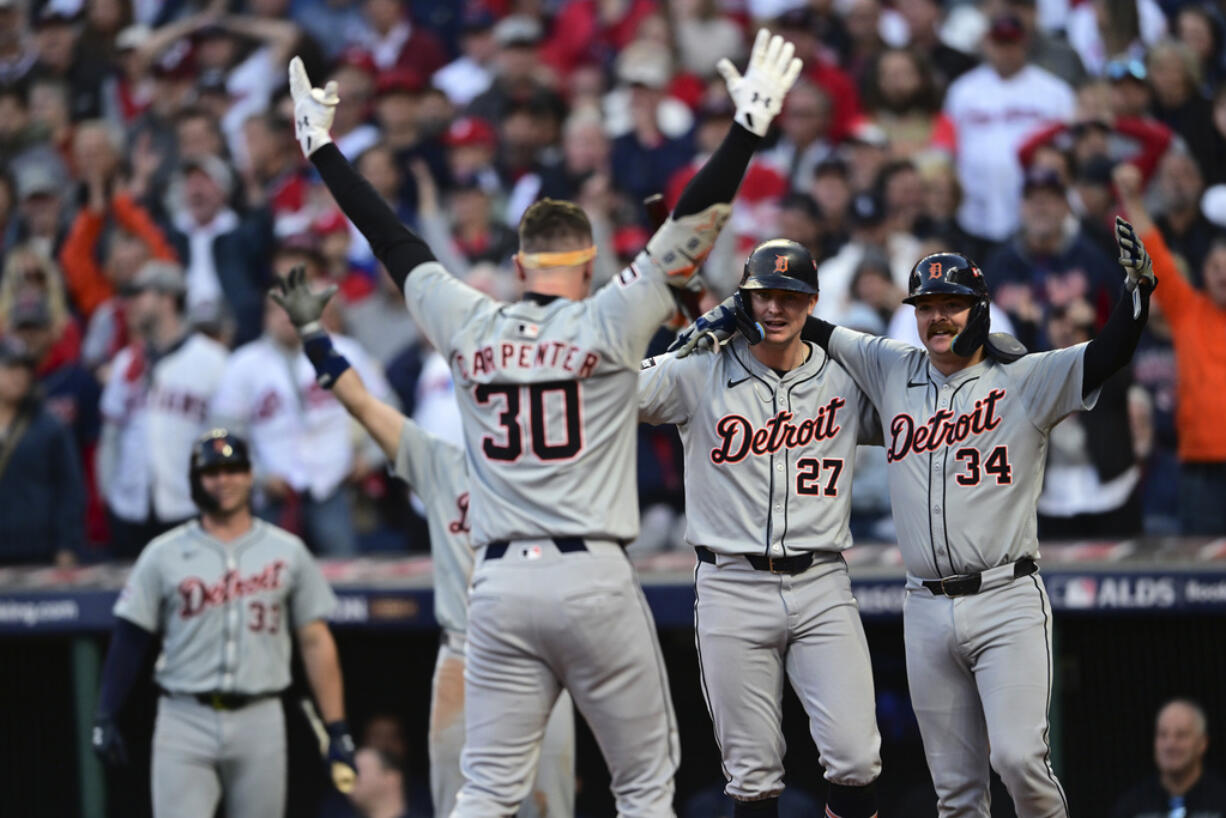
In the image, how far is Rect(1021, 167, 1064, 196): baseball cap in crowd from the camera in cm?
825

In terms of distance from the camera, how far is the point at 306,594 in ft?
23.4

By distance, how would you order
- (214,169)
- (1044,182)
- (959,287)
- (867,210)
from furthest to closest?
1. (214,169)
2. (867,210)
3. (1044,182)
4. (959,287)

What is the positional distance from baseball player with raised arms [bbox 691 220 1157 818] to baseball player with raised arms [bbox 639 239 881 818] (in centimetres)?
21

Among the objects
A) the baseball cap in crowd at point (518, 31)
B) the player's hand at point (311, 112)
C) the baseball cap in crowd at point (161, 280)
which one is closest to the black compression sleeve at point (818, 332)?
the player's hand at point (311, 112)

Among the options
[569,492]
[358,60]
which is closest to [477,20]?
[358,60]

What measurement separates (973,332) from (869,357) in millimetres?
392

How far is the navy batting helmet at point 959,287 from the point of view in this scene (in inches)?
214

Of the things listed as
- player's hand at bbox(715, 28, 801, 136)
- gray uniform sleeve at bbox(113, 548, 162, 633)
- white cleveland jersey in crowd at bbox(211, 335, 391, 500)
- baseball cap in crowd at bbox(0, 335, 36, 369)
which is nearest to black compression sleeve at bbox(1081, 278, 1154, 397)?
player's hand at bbox(715, 28, 801, 136)

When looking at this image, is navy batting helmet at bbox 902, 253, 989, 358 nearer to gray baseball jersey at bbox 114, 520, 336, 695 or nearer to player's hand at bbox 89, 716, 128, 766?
gray baseball jersey at bbox 114, 520, 336, 695

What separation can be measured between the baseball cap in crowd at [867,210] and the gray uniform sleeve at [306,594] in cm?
367

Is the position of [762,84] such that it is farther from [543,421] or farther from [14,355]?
[14,355]

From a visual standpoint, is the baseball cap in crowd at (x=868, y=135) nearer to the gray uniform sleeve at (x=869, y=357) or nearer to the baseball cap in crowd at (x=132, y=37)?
the gray uniform sleeve at (x=869, y=357)

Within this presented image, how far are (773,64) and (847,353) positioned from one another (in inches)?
54.4

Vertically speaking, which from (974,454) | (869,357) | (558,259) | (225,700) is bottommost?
(225,700)
